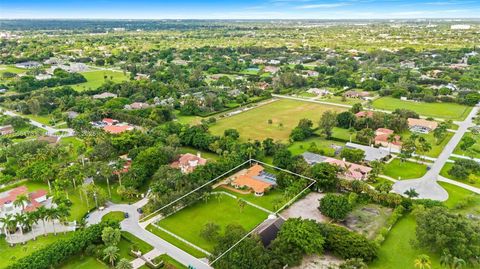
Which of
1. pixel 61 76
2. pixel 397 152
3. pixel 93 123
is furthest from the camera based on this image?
pixel 61 76

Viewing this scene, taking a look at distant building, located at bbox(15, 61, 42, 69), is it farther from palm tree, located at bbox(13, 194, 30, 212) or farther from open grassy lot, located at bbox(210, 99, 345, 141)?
palm tree, located at bbox(13, 194, 30, 212)

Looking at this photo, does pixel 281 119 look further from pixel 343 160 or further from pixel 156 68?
pixel 156 68

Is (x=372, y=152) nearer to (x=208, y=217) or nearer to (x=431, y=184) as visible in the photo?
(x=431, y=184)

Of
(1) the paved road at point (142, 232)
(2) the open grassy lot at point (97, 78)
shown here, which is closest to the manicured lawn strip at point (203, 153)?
(1) the paved road at point (142, 232)

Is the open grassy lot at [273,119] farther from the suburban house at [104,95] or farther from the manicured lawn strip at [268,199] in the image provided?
the suburban house at [104,95]

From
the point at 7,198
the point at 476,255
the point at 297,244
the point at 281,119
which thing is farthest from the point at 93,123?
the point at 476,255

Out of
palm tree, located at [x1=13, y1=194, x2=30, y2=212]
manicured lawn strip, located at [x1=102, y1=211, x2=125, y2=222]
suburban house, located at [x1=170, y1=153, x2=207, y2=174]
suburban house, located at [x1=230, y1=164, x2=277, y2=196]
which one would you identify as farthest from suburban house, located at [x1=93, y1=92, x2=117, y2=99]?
palm tree, located at [x1=13, y1=194, x2=30, y2=212]
